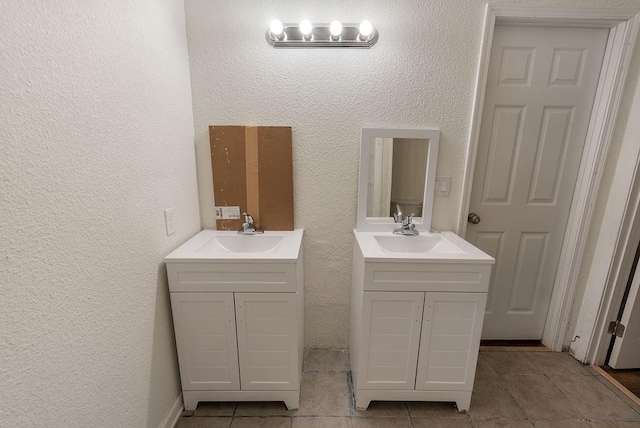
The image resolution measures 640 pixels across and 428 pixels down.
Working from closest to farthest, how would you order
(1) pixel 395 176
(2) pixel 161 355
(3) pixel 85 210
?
(3) pixel 85 210
(2) pixel 161 355
(1) pixel 395 176

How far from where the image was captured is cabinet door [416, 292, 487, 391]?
1.34 meters

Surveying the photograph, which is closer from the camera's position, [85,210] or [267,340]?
[85,210]

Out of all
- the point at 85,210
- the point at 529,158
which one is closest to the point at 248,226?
the point at 85,210

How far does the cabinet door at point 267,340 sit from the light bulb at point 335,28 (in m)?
1.35

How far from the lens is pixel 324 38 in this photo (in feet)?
4.90

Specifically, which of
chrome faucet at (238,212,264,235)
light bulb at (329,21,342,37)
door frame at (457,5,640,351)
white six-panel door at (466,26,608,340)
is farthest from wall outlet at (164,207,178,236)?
white six-panel door at (466,26,608,340)

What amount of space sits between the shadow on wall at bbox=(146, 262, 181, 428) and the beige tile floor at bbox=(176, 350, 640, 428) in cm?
19

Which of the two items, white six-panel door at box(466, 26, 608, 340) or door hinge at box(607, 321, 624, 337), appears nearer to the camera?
white six-panel door at box(466, 26, 608, 340)

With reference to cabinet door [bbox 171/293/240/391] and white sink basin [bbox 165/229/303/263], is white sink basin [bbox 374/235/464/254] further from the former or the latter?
cabinet door [bbox 171/293/240/391]

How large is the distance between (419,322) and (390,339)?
168 mm

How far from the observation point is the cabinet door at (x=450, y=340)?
1.34 metres

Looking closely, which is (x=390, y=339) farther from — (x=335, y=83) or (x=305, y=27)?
(x=305, y=27)

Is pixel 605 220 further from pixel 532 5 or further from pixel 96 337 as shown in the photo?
pixel 96 337

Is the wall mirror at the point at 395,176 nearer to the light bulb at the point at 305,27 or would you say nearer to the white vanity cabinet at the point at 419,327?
the white vanity cabinet at the point at 419,327
